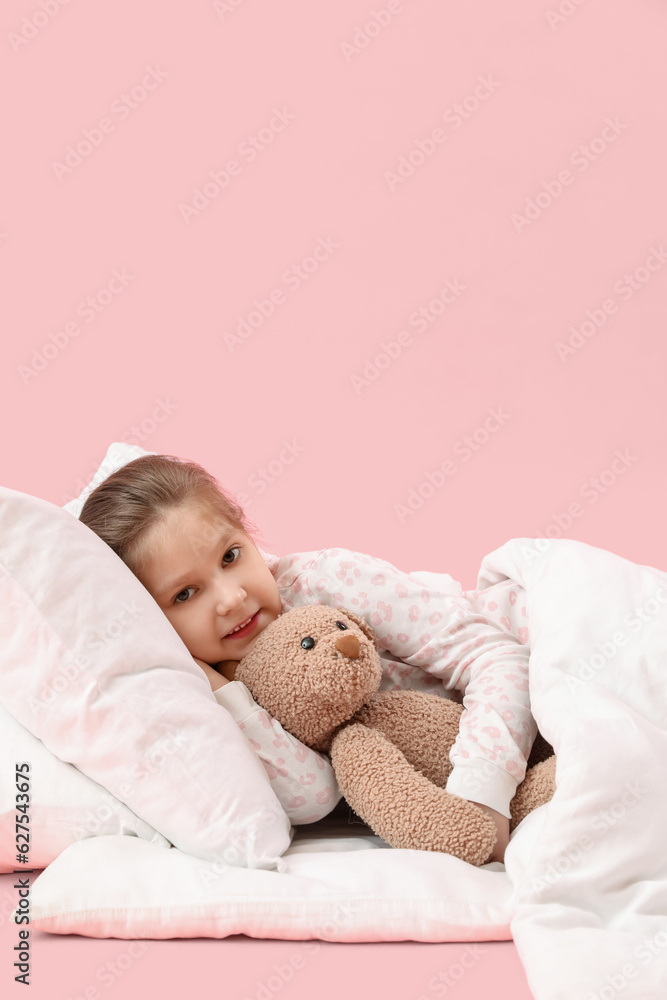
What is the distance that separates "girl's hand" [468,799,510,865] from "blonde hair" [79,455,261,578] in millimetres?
547

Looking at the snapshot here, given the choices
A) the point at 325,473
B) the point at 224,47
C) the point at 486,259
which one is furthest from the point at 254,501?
the point at 224,47

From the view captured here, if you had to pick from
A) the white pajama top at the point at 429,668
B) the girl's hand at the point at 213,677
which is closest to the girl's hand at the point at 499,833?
the white pajama top at the point at 429,668

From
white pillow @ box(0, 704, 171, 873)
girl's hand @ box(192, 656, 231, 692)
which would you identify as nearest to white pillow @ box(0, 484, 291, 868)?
white pillow @ box(0, 704, 171, 873)

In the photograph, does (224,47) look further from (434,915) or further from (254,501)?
(434,915)

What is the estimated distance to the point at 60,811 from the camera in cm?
128

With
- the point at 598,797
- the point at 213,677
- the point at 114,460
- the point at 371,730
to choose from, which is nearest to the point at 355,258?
the point at 114,460

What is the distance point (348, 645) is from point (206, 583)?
0.91ft

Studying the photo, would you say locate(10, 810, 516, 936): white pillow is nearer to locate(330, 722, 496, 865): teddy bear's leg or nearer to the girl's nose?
locate(330, 722, 496, 865): teddy bear's leg

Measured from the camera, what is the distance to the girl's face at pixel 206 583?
146cm

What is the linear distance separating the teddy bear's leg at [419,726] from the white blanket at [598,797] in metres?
0.15

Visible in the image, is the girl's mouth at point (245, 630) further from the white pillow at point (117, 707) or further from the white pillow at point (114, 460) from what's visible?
the white pillow at point (114, 460)

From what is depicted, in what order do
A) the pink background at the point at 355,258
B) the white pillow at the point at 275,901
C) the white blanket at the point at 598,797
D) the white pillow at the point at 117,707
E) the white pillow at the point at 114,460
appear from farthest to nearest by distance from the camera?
the pink background at the point at 355,258 < the white pillow at the point at 114,460 < the white pillow at the point at 117,707 < the white pillow at the point at 275,901 < the white blanket at the point at 598,797

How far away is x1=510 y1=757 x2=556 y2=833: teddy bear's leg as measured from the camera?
1311mm

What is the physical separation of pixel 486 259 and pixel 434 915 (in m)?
2.03
